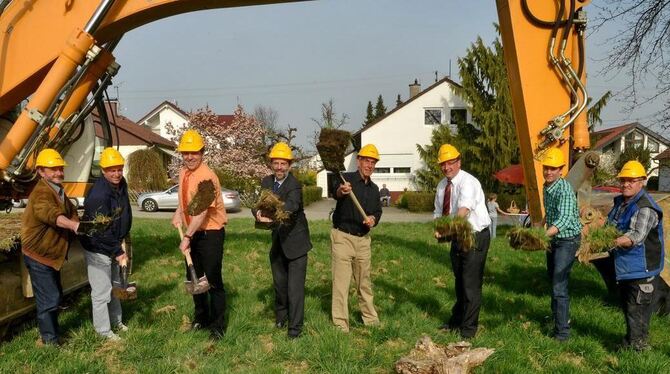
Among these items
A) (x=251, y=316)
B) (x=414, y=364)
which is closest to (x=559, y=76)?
(x=414, y=364)

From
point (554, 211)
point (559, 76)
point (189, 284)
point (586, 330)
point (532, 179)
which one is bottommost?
point (586, 330)

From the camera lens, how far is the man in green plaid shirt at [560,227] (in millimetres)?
4910

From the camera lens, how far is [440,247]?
1102 centimetres

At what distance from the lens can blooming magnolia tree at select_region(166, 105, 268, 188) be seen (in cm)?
3175

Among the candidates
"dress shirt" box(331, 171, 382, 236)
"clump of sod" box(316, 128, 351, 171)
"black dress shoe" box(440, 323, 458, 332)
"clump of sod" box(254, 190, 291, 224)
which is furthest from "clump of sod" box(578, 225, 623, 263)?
"clump of sod" box(254, 190, 291, 224)

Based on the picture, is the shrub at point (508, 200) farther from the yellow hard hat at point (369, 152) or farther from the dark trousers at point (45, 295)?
the dark trousers at point (45, 295)

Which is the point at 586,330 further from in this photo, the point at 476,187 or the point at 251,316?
the point at 251,316

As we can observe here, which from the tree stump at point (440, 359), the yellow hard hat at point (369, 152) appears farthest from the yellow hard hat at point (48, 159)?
the tree stump at point (440, 359)

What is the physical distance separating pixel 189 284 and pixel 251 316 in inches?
46.2

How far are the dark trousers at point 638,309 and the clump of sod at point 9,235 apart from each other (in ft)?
19.8

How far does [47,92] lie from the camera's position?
496cm

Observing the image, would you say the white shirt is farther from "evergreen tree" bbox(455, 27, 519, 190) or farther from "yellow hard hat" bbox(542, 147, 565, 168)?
"evergreen tree" bbox(455, 27, 519, 190)

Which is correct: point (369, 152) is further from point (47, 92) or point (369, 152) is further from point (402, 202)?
point (402, 202)

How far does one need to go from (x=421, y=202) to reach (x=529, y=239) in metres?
21.8
